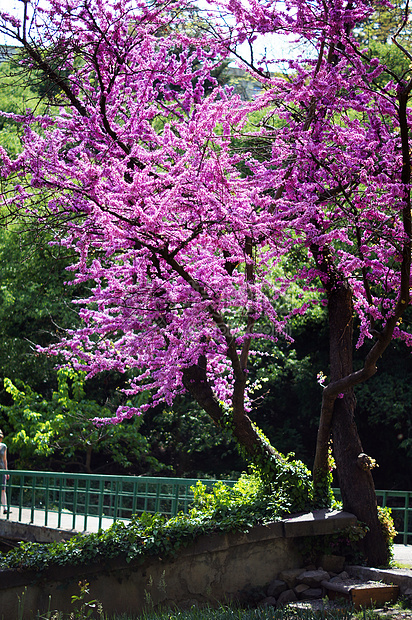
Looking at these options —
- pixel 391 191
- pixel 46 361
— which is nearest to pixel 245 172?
pixel 46 361

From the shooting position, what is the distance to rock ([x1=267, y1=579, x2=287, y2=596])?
7.77 m

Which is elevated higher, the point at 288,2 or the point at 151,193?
the point at 288,2

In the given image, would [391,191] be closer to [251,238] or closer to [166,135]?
[251,238]

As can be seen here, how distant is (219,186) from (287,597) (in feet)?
15.1

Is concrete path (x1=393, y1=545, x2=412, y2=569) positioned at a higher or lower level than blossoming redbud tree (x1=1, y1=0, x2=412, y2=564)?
lower

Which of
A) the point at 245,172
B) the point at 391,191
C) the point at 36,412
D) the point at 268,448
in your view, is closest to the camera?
the point at 391,191

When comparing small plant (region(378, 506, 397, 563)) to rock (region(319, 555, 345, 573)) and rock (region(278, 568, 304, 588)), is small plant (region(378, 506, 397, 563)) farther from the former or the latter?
rock (region(278, 568, 304, 588))

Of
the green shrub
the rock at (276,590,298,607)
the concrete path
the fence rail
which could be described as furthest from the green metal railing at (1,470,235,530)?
the concrete path

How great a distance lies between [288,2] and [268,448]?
5377mm

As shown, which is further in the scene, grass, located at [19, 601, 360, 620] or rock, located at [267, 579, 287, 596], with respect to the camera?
rock, located at [267, 579, 287, 596]

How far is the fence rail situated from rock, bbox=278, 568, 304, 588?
2327 millimetres

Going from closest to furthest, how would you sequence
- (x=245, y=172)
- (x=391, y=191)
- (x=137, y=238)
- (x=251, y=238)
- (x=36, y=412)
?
(x=391, y=191) < (x=137, y=238) < (x=251, y=238) < (x=36, y=412) < (x=245, y=172)

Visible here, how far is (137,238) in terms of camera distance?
7.25 m

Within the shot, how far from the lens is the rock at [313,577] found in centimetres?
773
